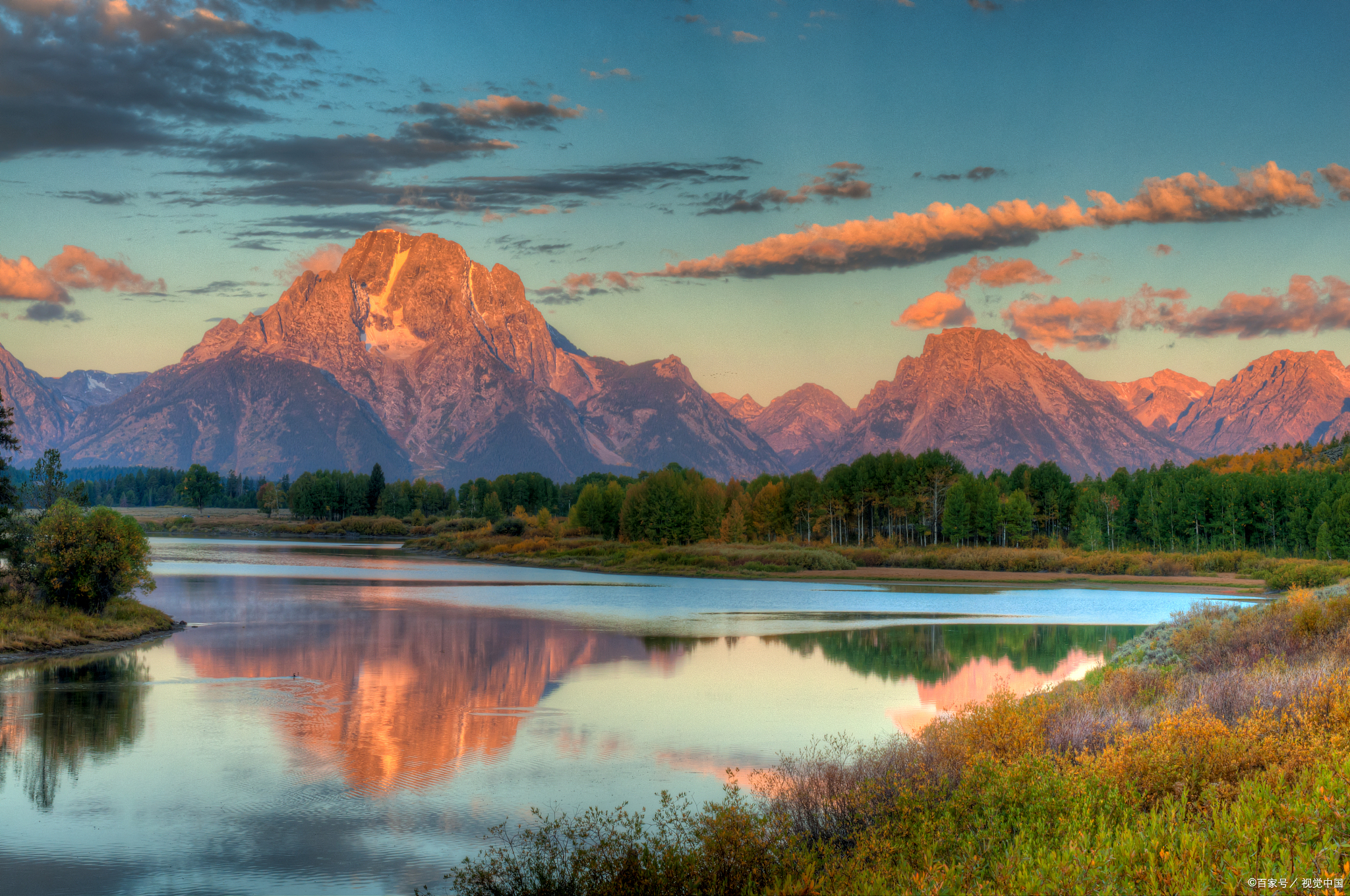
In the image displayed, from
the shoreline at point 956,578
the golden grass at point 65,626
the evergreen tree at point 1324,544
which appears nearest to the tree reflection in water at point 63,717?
the golden grass at point 65,626

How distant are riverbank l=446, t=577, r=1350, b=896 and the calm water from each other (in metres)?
2.58

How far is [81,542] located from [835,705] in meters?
30.9

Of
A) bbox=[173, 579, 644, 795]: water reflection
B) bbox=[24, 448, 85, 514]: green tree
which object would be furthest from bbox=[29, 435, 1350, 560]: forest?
bbox=[24, 448, 85, 514]: green tree

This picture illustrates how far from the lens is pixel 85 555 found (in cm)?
3847

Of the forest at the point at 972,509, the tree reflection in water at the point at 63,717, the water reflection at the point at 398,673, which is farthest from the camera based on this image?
the forest at the point at 972,509

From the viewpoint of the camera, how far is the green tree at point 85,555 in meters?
38.0

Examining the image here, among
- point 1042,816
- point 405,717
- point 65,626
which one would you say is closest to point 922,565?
point 65,626

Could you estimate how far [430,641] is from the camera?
1601 inches

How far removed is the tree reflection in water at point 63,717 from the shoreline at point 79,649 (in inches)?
38.4

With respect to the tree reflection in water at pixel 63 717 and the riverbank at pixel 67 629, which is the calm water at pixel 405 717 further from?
the riverbank at pixel 67 629

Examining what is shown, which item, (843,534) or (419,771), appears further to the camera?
(843,534)

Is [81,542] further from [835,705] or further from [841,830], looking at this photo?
[841,830]

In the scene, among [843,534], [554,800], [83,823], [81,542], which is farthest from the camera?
[843,534]

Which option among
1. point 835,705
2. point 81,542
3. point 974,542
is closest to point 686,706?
point 835,705
